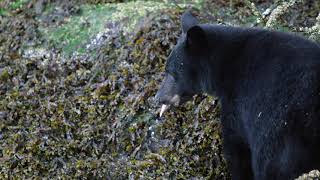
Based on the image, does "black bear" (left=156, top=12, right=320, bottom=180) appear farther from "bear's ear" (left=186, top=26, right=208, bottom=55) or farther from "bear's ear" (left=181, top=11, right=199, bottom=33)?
"bear's ear" (left=181, top=11, right=199, bottom=33)

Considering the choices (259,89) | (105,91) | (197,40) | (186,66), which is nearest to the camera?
(259,89)

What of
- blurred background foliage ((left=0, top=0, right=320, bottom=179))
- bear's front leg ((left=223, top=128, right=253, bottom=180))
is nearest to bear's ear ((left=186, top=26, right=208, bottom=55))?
bear's front leg ((left=223, top=128, right=253, bottom=180))

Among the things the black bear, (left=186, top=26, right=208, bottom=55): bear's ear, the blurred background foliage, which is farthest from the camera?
the blurred background foliage

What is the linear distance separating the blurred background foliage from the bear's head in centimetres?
64

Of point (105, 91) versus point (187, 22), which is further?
point (105, 91)

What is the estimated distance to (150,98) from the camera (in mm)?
6324

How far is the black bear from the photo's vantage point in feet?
13.3

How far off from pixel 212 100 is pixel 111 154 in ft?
3.90

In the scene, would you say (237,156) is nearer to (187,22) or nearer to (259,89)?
(259,89)

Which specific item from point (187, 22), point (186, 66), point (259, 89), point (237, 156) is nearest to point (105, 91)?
point (187, 22)

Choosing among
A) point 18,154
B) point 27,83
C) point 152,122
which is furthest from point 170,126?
point 27,83

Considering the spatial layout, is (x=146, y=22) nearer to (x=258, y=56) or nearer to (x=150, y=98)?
(x=150, y=98)

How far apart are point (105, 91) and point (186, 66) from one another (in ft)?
6.25

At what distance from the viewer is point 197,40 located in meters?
4.67
